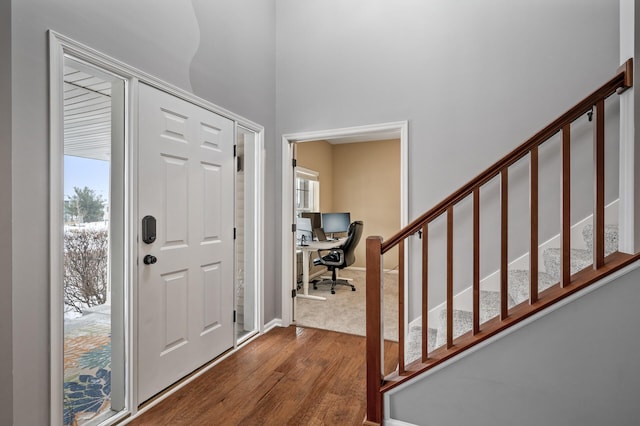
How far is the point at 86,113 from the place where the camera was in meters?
3.23

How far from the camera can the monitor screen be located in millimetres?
5520

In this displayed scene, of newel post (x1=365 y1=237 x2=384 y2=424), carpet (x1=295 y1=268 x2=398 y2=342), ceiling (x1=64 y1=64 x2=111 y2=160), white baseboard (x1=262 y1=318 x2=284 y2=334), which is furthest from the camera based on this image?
carpet (x1=295 y1=268 x2=398 y2=342)

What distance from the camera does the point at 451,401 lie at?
161 cm

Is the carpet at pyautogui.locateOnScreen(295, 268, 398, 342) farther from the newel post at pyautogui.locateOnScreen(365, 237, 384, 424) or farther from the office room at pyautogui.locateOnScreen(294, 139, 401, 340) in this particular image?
the newel post at pyautogui.locateOnScreen(365, 237, 384, 424)

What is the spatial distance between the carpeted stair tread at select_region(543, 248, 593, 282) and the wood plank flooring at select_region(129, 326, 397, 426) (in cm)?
131

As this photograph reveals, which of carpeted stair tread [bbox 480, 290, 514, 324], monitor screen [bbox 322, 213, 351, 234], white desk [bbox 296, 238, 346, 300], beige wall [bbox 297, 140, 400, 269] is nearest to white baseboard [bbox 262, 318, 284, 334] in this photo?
white desk [bbox 296, 238, 346, 300]

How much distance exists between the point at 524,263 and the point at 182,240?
2562 millimetres

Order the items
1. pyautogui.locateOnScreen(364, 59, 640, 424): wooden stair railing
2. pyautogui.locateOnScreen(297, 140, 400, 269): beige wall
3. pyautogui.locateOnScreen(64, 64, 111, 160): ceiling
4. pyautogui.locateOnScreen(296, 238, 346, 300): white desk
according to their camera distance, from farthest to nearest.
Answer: pyautogui.locateOnScreen(297, 140, 400, 269): beige wall
pyautogui.locateOnScreen(296, 238, 346, 300): white desk
pyautogui.locateOnScreen(64, 64, 111, 160): ceiling
pyautogui.locateOnScreen(364, 59, 640, 424): wooden stair railing

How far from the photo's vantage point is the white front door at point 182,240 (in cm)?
195

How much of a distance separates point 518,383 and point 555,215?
1412 mm

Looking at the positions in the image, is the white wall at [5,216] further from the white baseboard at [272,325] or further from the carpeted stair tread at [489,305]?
the carpeted stair tread at [489,305]

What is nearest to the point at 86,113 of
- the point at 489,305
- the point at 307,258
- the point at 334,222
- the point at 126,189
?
the point at 126,189

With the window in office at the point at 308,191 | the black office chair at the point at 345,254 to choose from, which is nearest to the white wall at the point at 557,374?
the black office chair at the point at 345,254

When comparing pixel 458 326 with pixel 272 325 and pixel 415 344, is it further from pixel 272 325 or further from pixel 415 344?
pixel 272 325
